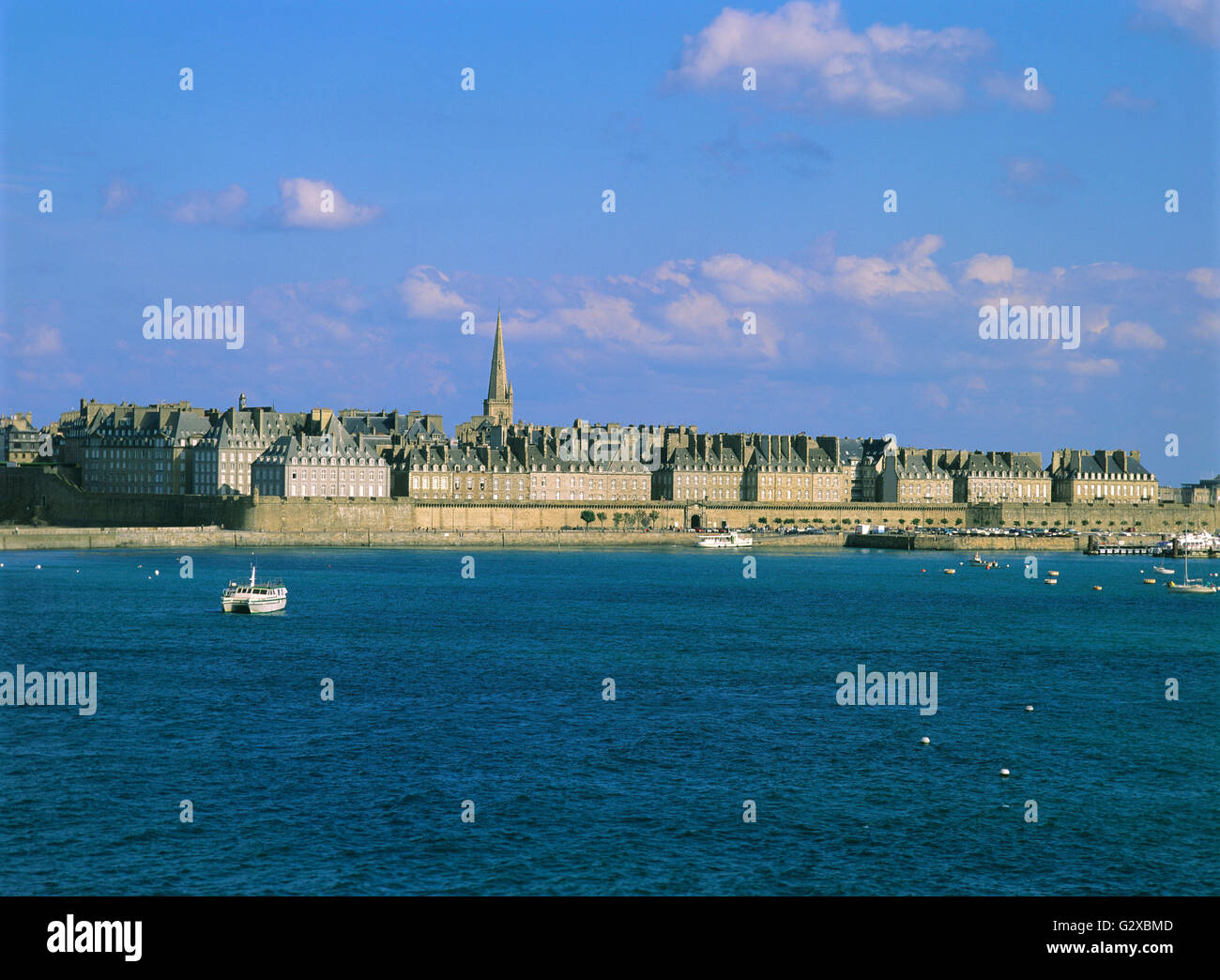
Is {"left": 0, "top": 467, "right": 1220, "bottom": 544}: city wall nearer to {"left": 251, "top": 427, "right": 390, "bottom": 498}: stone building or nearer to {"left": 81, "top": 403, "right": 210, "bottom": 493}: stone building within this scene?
{"left": 251, "top": 427, "right": 390, "bottom": 498}: stone building

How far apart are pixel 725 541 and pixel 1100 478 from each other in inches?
1770

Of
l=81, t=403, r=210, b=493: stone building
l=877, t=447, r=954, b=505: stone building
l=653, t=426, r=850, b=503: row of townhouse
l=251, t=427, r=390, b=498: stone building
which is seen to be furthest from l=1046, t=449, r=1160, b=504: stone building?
l=81, t=403, r=210, b=493: stone building

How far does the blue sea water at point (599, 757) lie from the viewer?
1748 cm

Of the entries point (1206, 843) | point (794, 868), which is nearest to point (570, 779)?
point (794, 868)

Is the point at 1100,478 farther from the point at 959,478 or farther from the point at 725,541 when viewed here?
the point at 725,541

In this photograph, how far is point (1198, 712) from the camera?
1176 inches

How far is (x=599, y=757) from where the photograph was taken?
78.1ft

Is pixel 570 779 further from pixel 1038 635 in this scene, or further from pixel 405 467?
pixel 405 467

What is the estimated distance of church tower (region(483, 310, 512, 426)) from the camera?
497ft

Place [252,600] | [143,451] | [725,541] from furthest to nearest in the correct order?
[143,451], [725,541], [252,600]

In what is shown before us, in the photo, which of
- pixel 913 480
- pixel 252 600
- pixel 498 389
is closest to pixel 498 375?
pixel 498 389

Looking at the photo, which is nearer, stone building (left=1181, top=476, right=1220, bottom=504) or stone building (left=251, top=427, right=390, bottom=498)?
stone building (left=251, top=427, right=390, bottom=498)

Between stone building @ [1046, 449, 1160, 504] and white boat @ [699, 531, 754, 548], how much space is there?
3951 centimetres

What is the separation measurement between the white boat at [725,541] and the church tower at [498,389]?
51842mm
